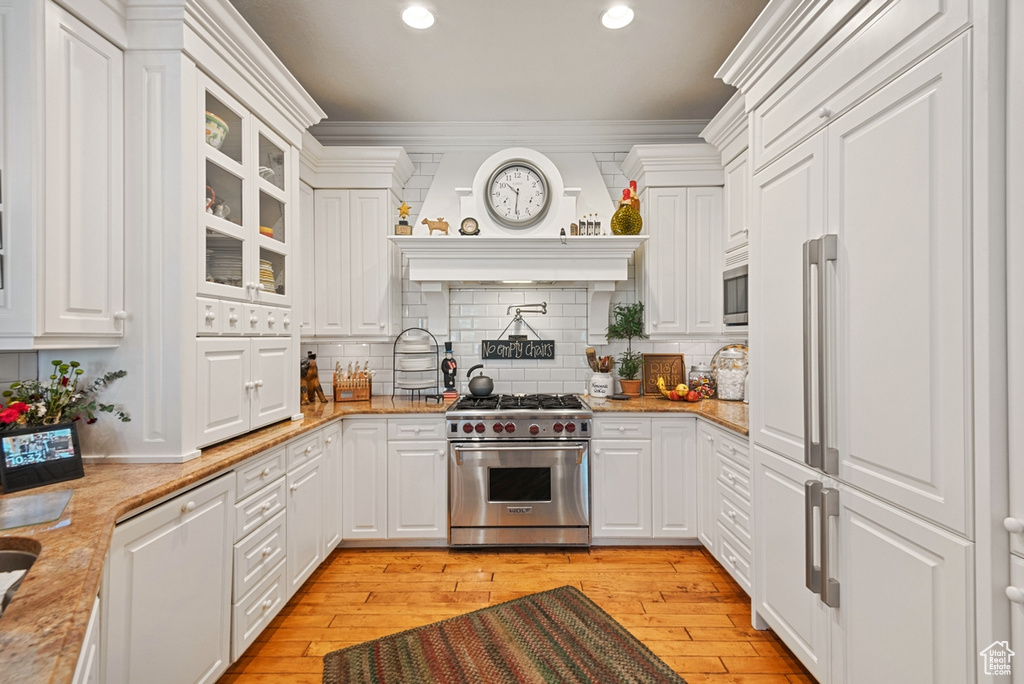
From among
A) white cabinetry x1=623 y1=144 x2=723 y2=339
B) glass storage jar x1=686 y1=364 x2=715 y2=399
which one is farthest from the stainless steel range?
white cabinetry x1=623 y1=144 x2=723 y2=339

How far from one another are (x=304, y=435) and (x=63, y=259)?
1246 mm

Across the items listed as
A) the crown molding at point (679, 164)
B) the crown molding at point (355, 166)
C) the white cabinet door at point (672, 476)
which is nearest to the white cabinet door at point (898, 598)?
the white cabinet door at point (672, 476)

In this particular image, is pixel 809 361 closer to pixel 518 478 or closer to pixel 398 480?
pixel 518 478

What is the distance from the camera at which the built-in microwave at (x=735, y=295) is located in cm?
285

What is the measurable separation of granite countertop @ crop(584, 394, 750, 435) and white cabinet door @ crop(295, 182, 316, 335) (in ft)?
6.57

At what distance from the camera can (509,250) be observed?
10.7ft

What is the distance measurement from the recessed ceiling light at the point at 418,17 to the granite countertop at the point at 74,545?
6.93 feet

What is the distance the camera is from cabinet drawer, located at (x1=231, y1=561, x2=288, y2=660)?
184cm

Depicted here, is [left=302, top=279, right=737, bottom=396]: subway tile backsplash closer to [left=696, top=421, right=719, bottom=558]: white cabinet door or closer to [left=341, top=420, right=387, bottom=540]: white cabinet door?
A: [left=341, top=420, right=387, bottom=540]: white cabinet door

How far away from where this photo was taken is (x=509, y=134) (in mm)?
3602

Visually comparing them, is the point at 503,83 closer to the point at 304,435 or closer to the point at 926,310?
the point at 304,435

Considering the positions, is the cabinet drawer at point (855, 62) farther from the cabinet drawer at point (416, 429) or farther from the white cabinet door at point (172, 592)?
the white cabinet door at point (172, 592)

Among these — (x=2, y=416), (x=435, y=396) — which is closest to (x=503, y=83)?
(x=435, y=396)

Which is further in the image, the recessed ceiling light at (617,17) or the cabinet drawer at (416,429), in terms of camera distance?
the cabinet drawer at (416,429)
